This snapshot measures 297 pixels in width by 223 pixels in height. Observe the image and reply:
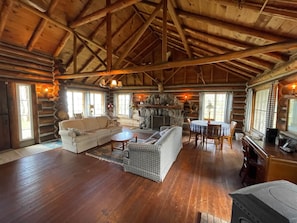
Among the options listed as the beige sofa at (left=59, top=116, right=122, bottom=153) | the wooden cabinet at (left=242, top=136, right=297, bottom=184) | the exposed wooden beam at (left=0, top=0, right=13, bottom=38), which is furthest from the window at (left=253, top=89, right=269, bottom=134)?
the exposed wooden beam at (left=0, top=0, right=13, bottom=38)

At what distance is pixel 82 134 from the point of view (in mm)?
5129

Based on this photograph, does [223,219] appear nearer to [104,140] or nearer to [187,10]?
[187,10]

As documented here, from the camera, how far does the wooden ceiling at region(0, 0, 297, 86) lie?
8.54 feet

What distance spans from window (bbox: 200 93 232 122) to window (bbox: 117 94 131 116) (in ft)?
16.9

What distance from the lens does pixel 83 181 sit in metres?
3.22

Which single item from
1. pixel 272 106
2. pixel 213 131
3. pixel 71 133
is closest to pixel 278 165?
pixel 272 106

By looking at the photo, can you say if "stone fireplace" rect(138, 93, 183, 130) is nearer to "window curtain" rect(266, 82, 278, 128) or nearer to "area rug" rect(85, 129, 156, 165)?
"area rug" rect(85, 129, 156, 165)

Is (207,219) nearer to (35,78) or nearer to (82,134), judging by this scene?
(82,134)

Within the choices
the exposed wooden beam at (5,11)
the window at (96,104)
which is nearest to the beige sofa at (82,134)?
the window at (96,104)

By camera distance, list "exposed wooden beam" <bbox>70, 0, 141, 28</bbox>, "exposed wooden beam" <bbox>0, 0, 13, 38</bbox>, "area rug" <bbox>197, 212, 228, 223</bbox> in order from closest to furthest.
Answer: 1. "area rug" <bbox>197, 212, 228, 223</bbox>
2. "exposed wooden beam" <bbox>70, 0, 141, 28</bbox>
3. "exposed wooden beam" <bbox>0, 0, 13, 38</bbox>

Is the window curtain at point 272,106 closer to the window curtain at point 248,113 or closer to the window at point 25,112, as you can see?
the window curtain at point 248,113

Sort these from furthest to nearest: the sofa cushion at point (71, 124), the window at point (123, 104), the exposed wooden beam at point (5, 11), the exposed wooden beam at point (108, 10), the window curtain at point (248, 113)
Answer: the window at point (123, 104) < the window curtain at point (248, 113) < the sofa cushion at point (71, 124) < the exposed wooden beam at point (5, 11) < the exposed wooden beam at point (108, 10)

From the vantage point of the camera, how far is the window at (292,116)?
10.4ft

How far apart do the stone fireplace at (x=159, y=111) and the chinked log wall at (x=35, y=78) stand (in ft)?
16.1
